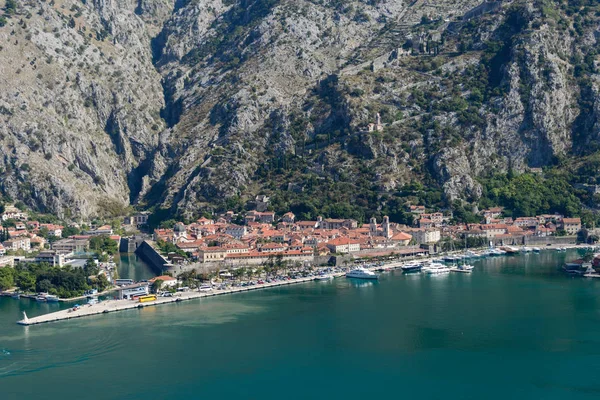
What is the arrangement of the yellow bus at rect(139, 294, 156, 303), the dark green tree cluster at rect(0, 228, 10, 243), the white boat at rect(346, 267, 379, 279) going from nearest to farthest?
1. the yellow bus at rect(139, 294, 156, 303)
2. the white boat at rect(346, 267, 379, 279)
3. the dark green tree cluster at rect(0, 228, 10, 243)

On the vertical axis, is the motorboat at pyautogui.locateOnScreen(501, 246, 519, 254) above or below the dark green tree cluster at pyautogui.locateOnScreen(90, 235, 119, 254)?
below

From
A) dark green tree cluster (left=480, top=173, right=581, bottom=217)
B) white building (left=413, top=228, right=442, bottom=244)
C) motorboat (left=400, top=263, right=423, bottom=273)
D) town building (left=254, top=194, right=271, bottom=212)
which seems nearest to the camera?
motorboat (left=400, top=263, right=423, bottom=273)

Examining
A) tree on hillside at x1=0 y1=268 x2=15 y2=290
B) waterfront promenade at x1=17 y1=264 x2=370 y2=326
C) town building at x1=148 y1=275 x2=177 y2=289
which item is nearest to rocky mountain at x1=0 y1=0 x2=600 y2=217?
waterfront promenade at x1=17 y1=264 x2=370 y2=326

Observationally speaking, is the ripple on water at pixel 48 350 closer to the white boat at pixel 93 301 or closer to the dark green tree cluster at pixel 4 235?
the white boat at pixel 93 301

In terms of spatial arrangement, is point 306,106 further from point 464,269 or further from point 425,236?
point 464,269

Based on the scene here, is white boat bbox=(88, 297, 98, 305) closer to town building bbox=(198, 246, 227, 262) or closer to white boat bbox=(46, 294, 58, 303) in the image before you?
white boat bbox=(46, 294, 58, 303)

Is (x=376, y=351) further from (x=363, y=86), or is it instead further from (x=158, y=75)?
→ (x=158, y=75)

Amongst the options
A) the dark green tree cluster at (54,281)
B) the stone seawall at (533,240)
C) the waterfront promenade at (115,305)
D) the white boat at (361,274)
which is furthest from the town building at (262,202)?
the dark green tree cluster at (54,281)
